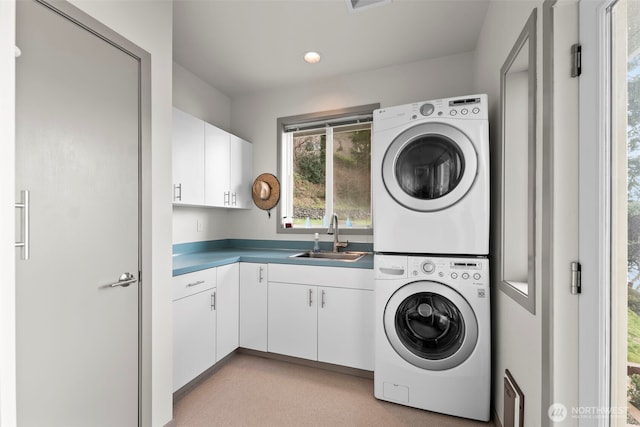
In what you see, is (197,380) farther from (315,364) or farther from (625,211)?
(625,211)

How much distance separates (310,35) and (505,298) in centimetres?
219

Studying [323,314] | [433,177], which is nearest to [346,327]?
[323,314]

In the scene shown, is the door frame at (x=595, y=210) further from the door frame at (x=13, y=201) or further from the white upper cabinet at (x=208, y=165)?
the white upper cabinet at (x=208, y=165)

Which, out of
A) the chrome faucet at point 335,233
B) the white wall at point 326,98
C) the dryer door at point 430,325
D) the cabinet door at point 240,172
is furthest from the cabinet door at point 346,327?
the cabinet door at point 240,172

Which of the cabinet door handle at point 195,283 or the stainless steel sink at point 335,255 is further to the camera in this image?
the stainless steel sink at point 335,255

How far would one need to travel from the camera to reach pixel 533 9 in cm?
122

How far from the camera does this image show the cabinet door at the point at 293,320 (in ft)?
7.80

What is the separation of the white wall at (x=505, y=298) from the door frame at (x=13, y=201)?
1.68 metres

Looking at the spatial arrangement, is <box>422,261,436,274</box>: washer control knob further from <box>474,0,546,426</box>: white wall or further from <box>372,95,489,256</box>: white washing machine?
<box>474,0,546,426</box>: white wall

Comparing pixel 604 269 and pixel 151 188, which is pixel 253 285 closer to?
pixel 151 188

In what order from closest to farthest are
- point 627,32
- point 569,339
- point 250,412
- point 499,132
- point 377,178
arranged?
Answer: point 627,32 < point 569,339 < point 499,132 < point 250,412 < point 377,178

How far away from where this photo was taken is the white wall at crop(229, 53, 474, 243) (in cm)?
261

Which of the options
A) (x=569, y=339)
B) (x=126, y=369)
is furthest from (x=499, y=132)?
(x=126, y=369)

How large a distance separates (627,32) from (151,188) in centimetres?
190
